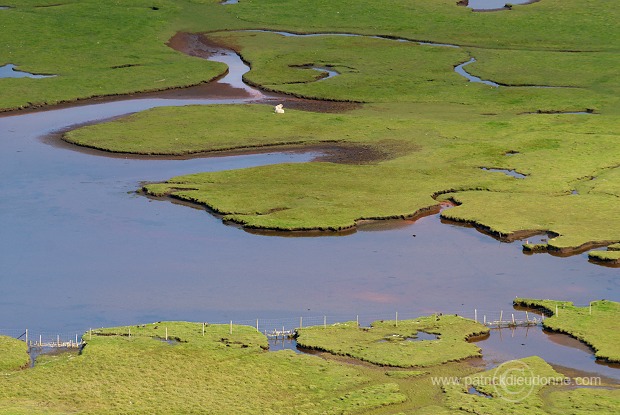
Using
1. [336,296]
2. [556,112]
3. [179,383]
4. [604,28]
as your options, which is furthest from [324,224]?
[604,28]

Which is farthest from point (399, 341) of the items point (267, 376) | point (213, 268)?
point (213, 268)

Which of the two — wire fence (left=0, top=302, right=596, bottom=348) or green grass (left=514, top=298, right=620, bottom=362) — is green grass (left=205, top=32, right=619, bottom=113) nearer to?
green grass (left=514, top=298, right=620, bottom=362)

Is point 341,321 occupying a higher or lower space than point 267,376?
lower

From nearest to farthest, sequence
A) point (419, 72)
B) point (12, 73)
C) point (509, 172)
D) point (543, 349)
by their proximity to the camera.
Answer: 1. point (543, 349)
2. point (509, 172)
3. point (12, 73)
4. point (419, 72)

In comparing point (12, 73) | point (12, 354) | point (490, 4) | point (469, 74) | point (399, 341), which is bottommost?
point (12, 354)

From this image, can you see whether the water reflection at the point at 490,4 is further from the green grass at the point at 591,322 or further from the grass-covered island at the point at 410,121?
the green grass at the point at 591,322

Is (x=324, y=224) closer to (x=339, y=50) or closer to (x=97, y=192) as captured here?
(x=97, y=192)

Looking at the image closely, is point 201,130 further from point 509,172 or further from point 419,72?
point 419,72
